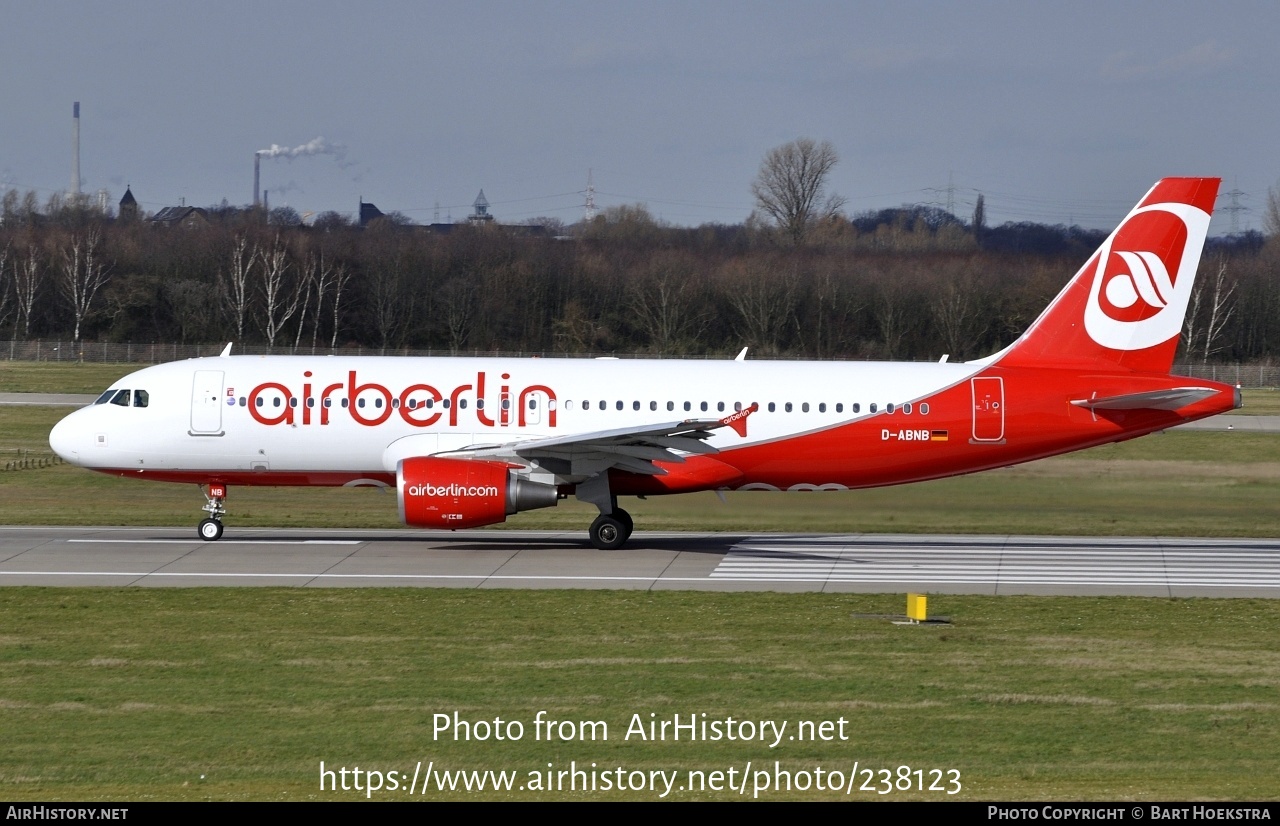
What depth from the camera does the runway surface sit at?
24798mm

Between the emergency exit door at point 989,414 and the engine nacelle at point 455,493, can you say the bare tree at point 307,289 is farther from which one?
the emergency exit door at point 989,414

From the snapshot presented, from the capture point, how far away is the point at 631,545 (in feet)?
98.9

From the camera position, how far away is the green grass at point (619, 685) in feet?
42.9

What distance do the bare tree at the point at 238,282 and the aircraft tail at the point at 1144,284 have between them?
58976 millimetres

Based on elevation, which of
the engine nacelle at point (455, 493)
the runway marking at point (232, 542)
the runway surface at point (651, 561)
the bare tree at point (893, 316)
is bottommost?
the runway marking at point (232, 542)

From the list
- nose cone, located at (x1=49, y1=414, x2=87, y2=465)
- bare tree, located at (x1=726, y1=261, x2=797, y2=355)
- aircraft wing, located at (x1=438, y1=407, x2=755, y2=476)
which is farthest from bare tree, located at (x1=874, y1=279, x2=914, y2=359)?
nose cone, located at (x1=49, y1=414, x2=87, y2=465)

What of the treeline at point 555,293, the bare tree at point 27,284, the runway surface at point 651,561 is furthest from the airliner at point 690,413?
the bare tree at point 27,284

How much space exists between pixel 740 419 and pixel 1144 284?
884 cm

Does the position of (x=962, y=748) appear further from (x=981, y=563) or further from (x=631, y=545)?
(x=631, y=545)

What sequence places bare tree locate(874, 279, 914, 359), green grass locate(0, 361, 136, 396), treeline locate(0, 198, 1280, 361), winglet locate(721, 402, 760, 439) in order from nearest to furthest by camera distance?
winglet locate(721, 402, 760, 439), green grass locate(0, 361, 136, 396), bare tree locate(874, 279, 914, 359), treeline locate(0, 198, 1280, 361)

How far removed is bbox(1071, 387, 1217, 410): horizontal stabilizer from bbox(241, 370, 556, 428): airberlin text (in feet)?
37.0

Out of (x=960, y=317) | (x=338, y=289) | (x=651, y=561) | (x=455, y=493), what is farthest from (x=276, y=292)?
(x=651, y=561)

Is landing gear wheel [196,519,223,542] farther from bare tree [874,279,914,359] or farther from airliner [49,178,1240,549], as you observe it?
bare tree [874,279,914,359]

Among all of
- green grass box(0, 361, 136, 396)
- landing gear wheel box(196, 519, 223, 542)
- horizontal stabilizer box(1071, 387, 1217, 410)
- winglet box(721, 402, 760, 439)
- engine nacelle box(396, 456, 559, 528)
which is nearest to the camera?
engine nacelle box(396, 456, 559, 528)
